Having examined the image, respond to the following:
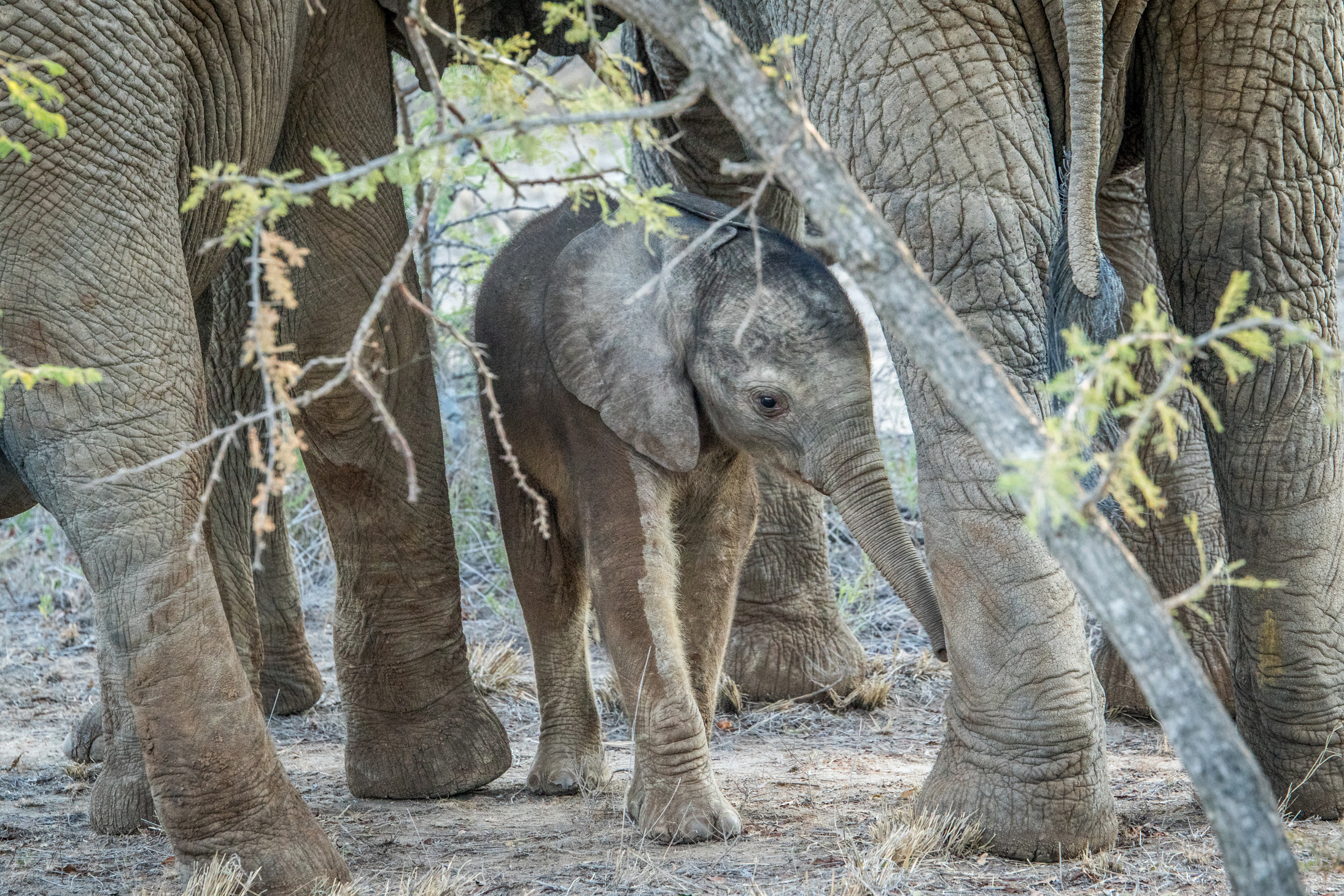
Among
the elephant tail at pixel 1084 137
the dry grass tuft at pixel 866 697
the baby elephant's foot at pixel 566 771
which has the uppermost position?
the elephant tail at pixel 1084 137

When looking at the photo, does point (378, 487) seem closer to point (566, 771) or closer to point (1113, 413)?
point (566, 771)

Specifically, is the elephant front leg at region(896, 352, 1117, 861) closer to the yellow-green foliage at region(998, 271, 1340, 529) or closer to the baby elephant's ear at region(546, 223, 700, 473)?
the baby elephant's ear at region(546, 223, 700, 473)

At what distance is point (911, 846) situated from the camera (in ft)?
11.0

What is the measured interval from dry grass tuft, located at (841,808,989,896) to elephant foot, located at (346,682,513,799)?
1.30 meters

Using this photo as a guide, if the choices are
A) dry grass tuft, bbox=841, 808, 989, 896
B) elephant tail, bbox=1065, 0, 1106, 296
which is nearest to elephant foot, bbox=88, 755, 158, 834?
dry grass tuft, bbox=841, 808, 989, 896

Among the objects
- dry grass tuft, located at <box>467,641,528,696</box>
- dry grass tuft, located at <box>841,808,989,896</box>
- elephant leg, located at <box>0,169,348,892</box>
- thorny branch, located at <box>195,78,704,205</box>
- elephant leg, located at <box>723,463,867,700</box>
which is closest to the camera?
thorny branch, located at <box>195,78,704,205</box>

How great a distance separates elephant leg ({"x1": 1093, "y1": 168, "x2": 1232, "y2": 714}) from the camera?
4.82 m

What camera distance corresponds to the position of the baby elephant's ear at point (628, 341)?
3.76 m

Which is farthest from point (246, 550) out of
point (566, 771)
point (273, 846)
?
point (273, 846)

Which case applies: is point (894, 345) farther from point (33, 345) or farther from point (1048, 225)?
point (33, 345)

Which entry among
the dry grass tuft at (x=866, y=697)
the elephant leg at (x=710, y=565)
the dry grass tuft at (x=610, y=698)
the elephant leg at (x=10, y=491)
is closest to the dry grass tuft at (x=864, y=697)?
the dry grass tuft at (x=866, y=697)

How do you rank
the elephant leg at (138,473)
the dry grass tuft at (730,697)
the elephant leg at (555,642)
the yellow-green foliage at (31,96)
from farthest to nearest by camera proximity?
the dry grass tuft at (730,697) → the elephant leg at (555,642) → the elephant leg at (138,473) → the yellow-green foliage at (31,96)

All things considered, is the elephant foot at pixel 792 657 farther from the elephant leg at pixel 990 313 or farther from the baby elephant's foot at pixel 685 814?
the elephant leg at pixel 990 313

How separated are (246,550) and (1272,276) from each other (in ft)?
9.91
